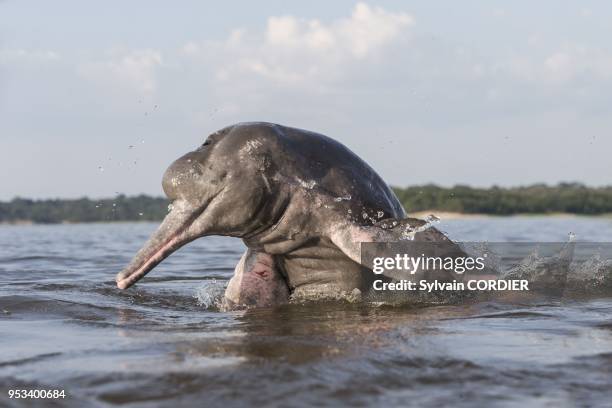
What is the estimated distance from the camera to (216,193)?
7.84m

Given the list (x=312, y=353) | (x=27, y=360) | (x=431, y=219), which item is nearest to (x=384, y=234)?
(x=431, y=219)

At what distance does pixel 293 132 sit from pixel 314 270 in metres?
1.32

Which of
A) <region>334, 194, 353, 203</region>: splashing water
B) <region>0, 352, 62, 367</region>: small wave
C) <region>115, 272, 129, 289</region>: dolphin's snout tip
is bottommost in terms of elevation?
<region>0, 352, 62, 367</region>: small wave

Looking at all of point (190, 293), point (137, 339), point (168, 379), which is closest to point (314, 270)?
point (190, 293)

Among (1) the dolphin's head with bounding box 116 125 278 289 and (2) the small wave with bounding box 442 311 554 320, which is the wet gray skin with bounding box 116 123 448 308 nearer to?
(1) the dolphin's head with bounding box 116 125 278 289

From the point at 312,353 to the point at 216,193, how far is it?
306cm

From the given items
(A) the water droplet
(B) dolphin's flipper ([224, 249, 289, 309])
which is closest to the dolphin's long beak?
(B) dolphin's flipper ([224, 249, 289, 309])

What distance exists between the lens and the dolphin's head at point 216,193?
7793 mm

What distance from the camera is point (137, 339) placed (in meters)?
5.83

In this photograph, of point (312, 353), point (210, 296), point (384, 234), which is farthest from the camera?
point (210, 296)

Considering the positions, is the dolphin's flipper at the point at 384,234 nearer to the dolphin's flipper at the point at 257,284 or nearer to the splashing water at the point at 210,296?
the dolphin's flipper at the point at 257,284

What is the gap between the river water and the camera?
4.14 meters

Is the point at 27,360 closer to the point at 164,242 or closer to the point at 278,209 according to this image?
the point at 164,242

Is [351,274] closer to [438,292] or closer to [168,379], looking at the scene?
[438,292]
